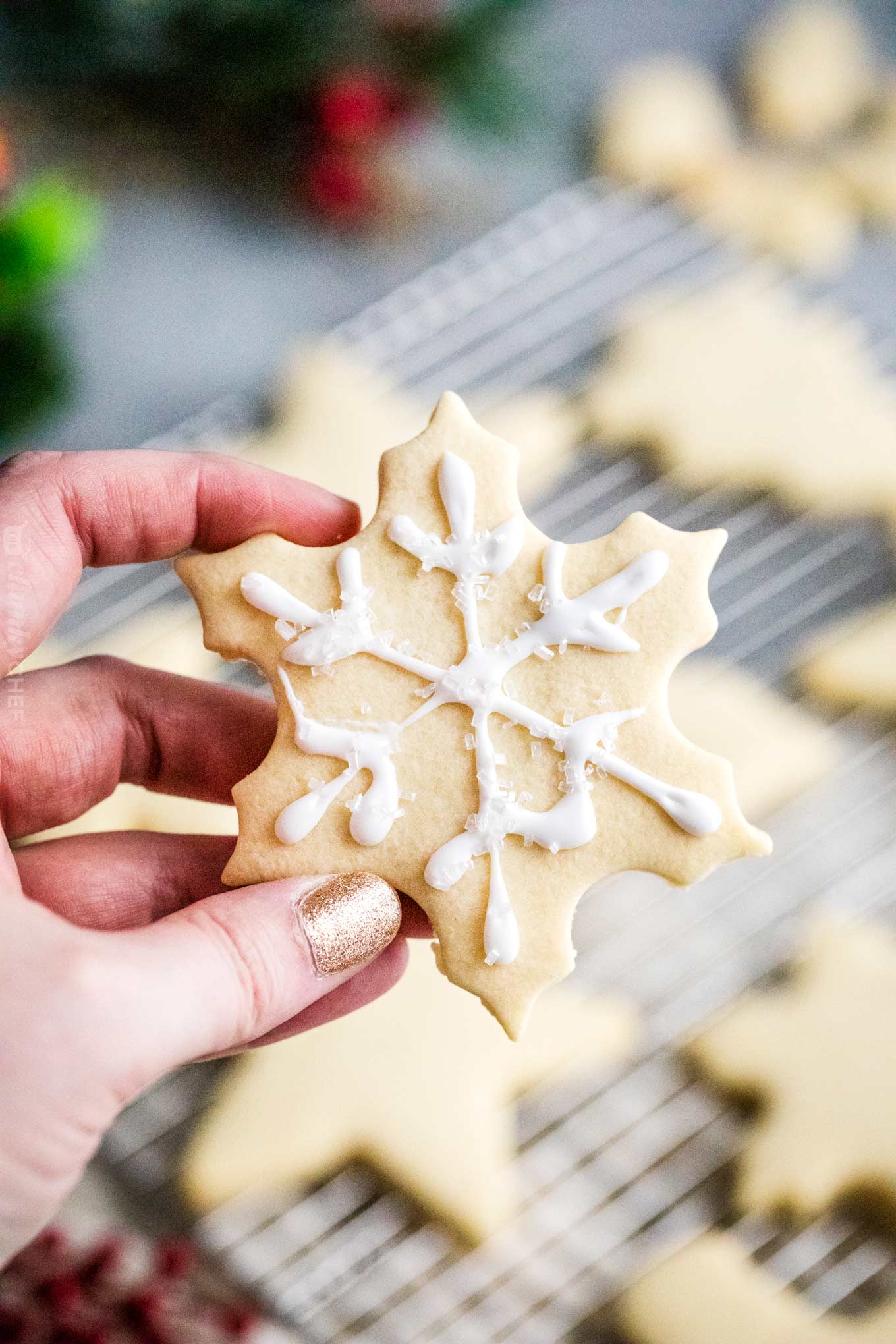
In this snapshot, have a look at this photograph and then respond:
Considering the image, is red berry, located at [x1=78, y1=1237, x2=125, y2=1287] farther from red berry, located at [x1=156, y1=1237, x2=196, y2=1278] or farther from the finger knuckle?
the finger knuckle

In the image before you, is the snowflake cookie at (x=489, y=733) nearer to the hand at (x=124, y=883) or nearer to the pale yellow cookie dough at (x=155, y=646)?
the hand at (x=124, y=883)

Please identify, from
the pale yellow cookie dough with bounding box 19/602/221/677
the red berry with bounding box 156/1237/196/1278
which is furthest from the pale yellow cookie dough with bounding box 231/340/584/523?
the red berry with bounding box 156/1237/196/1278

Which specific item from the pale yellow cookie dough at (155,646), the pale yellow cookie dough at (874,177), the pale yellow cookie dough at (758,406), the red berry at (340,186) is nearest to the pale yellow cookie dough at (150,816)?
the pale yellow cookie dough at (155,646)

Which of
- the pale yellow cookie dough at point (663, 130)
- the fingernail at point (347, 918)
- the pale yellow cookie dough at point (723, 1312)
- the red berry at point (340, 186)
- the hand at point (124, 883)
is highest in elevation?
the red berry at point (340, 186)

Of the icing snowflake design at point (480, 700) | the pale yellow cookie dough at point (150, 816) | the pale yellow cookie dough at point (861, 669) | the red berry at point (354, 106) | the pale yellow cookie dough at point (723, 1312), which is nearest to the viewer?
the icing snowflake design at point (480, 700)

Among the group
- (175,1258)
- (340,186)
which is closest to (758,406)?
(340,186)

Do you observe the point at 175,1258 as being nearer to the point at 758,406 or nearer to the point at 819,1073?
the point at 819,1073
